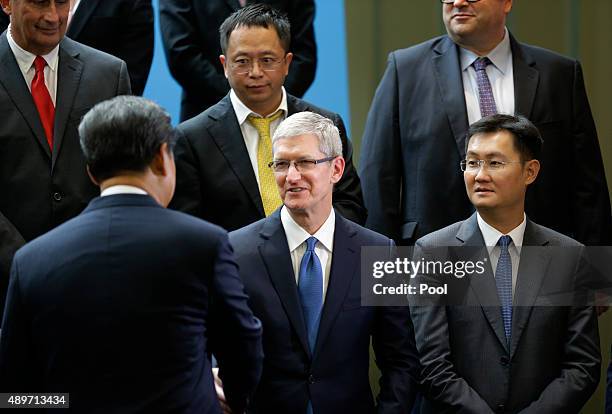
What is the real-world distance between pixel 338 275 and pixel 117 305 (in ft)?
2.98

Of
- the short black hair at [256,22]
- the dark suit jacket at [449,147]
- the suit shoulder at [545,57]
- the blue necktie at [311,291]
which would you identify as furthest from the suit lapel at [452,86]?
the blue necktie at [311,291]

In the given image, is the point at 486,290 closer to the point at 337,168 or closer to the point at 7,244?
the point at 337,168

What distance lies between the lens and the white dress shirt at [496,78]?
3.95 metres

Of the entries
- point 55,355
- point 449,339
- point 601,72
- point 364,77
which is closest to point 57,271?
point 55,355

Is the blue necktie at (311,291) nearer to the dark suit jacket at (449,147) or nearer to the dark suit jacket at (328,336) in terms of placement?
the dark suit jacket at (328,336)

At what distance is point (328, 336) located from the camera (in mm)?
3211

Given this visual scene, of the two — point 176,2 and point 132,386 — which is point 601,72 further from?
point 132,386

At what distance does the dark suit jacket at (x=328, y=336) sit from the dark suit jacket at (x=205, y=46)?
1.09 m

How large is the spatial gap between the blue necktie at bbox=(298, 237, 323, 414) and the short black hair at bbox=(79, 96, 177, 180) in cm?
80

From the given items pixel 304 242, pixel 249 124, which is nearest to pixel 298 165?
pixel 304 242

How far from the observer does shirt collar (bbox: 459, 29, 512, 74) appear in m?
4.00

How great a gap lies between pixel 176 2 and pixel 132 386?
2.15 meters

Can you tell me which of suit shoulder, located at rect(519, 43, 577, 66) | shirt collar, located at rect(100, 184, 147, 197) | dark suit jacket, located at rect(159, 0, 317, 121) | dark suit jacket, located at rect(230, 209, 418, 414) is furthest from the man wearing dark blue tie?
shirt collar, located at rect(100, 184, 147, 197)

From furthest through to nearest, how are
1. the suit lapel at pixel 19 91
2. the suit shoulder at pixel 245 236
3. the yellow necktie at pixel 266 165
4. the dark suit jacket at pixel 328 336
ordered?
the yellow necktie at pixel 266 165 → the suit lapel at pixel 19 91 → the suit shoulder at pixel 245 236 → the dark suit jacket at pixel 328 336
